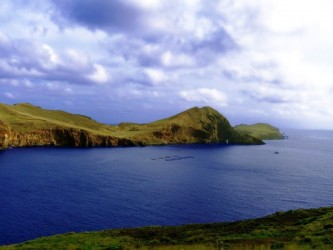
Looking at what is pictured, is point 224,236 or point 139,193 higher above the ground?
point 224,236

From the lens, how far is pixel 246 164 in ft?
568

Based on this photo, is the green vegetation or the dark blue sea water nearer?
the green vegetation

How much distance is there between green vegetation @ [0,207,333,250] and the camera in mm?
33406

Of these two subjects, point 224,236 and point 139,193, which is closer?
point 224,236

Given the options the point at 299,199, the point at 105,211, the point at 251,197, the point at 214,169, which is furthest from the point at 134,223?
the point at 214,169

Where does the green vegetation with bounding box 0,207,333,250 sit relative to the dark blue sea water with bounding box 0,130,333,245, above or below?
above

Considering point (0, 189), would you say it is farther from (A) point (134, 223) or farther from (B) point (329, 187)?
(B) point (329, 187)

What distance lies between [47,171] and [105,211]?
65.8m

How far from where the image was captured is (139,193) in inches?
3930

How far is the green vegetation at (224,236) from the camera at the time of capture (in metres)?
33.4

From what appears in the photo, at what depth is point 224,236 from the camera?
133 ft

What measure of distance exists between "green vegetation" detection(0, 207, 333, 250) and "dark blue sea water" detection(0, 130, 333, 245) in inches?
845

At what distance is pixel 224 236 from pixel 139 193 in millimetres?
61183

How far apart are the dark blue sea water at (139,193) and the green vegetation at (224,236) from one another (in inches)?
845
